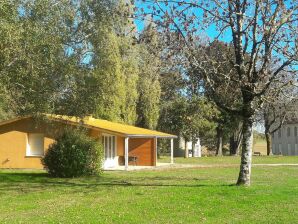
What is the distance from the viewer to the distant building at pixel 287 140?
79.3 meters

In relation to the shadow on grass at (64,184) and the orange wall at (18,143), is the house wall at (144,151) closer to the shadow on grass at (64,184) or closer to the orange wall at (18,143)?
the orange wall at (18,143)

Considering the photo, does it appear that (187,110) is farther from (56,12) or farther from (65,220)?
(65,220)

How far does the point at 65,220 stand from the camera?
435 inches

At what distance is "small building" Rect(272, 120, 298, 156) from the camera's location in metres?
79.3

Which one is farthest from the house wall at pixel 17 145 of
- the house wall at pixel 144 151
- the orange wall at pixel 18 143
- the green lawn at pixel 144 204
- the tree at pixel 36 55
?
the tree at pixel 36 55

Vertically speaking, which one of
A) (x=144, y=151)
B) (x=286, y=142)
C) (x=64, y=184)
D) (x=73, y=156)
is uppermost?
(x=286, y=142)

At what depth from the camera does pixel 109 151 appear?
113ft

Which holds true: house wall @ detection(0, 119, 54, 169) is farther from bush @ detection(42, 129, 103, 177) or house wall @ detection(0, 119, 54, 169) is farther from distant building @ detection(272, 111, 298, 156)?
distant building @ detection(272, 111, 298, 156)

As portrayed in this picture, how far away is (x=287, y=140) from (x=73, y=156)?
6364 cm

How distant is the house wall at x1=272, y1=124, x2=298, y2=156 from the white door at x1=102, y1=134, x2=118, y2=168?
166 feet

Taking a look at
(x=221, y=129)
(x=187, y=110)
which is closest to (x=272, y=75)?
(x=187, y=110)

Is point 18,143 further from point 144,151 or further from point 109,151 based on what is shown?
point 144,151

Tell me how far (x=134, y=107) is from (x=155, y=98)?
322cm

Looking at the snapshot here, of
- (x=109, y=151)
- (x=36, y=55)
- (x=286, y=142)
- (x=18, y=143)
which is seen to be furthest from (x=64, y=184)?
(x=286, y=142)
